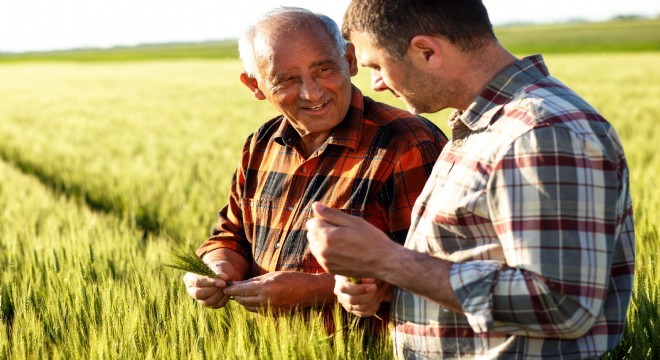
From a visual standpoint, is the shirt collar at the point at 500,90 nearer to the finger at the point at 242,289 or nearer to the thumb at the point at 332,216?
the thumb at the point at 332,216

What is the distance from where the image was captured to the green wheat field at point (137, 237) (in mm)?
1953

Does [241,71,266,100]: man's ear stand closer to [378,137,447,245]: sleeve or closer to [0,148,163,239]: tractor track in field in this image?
[378,137,447,245]: sleeve

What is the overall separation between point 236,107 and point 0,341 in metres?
11.9

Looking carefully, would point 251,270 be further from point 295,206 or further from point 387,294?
point 387,294

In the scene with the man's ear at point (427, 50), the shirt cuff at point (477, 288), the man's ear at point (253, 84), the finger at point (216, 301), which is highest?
the man's ear at point (427, 50)

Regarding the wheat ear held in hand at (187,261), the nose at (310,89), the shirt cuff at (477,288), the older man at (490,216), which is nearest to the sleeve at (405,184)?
the nose at (310,89)

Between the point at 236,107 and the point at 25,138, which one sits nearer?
the point at 25,138

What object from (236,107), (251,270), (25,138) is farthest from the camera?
(236,107)

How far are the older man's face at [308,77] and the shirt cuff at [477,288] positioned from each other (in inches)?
34.4

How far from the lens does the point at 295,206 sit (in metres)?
2.15

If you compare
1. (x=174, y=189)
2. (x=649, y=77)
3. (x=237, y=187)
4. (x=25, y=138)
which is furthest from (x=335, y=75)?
(x=649, y=77)

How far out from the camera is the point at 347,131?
212 centimetres

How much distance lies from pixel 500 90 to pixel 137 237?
2.89m

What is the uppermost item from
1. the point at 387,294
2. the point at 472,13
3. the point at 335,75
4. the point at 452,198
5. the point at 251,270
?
the point at 472,13
